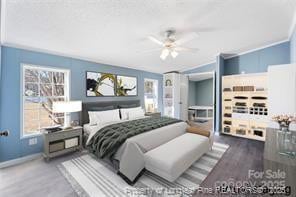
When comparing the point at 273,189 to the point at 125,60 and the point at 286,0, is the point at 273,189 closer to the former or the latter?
the point at 286,0

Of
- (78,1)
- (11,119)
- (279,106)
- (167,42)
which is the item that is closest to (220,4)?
(167,42)

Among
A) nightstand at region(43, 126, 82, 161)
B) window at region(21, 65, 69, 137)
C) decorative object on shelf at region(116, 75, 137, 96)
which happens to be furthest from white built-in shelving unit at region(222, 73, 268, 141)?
window at region(21, 65, 69, 137)

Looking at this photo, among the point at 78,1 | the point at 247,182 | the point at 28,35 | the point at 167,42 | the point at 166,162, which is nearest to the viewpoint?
the point at 78,1

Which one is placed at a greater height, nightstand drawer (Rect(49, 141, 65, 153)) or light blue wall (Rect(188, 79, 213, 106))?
light blue wall (Rect(188, 79, 213, 106))

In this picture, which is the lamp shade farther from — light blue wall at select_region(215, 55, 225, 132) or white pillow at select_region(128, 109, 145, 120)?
light blue wall at select_region(215, 55, 225, 132)

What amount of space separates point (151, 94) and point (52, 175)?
4602 millimetres

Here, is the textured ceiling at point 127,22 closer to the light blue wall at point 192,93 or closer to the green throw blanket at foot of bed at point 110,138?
the green throw blanket at foot of bed at point 110,138

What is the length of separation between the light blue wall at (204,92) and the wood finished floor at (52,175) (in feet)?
17.6

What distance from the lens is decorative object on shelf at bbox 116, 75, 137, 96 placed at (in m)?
4.87

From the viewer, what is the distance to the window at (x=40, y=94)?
120 inches

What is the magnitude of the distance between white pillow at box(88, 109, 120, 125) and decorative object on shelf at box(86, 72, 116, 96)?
2.36 ft

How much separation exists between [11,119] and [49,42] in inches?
68.1

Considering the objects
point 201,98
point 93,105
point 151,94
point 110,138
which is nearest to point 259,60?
point 151,94

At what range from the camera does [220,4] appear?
81.3 inches
